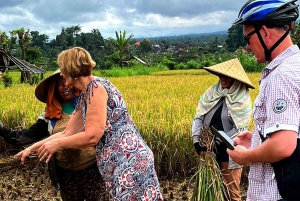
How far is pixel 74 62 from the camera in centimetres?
205

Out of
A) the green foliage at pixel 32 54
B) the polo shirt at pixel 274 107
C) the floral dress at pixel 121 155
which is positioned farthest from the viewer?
the green foliage at pixel 32 54

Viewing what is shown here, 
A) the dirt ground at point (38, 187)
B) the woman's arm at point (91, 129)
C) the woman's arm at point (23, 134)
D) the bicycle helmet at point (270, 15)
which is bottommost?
the dirt ground at point (38, 187)

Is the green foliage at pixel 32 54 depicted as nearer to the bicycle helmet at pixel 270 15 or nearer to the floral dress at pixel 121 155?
the floral dress at pixel 121 155

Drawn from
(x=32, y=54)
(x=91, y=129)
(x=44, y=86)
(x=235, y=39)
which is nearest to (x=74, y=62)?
(x=91, y=129)

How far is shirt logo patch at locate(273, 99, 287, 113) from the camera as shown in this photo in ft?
4.07

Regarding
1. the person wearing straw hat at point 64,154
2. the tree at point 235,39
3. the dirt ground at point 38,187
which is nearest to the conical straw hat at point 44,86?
the person wearing straw hat at point 64,154

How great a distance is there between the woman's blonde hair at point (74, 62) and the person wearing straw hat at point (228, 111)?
115 cm

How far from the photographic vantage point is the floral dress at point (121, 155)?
6.84 ft

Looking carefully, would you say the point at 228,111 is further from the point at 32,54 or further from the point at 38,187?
the point at 32,54

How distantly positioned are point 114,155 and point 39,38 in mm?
56623

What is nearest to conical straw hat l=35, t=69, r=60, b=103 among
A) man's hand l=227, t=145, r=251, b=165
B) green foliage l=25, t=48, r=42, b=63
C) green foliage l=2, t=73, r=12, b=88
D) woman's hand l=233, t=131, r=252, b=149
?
woman's hand l=233, t=131, r=252, b=149

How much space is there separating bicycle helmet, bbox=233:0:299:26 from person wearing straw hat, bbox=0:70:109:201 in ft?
5.20

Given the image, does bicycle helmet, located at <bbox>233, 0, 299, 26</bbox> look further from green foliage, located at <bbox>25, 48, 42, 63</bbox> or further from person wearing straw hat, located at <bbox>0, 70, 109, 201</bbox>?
green foliage, located at <bbox>25, 48, 42, 63</bbox>

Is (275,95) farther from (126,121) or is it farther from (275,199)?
(126,121)
